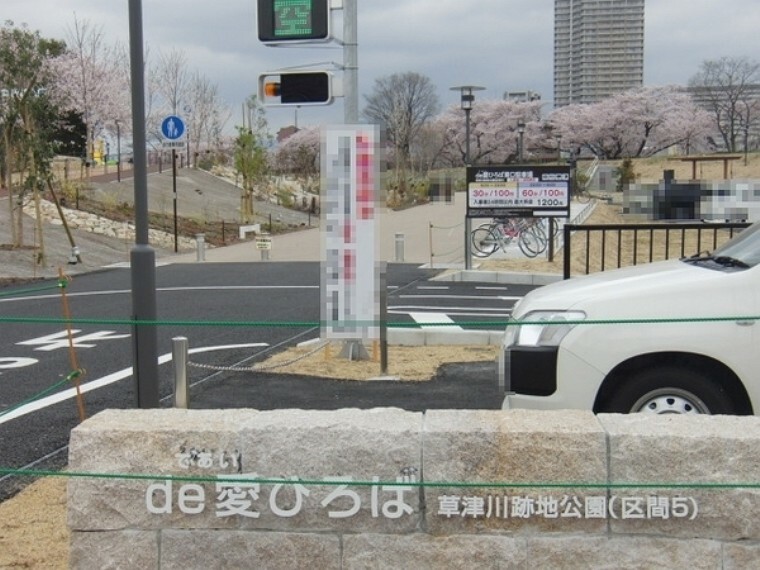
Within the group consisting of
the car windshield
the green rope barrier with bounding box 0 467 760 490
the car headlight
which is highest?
the car windshield

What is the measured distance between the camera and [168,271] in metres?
20.6

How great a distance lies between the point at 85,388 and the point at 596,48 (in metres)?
101

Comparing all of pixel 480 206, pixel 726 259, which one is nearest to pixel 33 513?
pixel 726 259

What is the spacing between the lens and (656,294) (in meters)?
4.53

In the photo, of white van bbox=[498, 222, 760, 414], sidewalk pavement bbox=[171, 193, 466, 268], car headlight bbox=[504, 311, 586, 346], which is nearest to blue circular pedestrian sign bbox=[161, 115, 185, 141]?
sidewalk pavement bbox=[171, 193, 466, 268]

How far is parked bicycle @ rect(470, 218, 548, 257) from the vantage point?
21312mm

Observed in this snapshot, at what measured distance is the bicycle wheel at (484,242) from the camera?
21927mm

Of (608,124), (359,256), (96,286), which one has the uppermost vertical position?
(608,124)

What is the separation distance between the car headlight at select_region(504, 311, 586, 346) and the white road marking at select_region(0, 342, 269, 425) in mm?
3499

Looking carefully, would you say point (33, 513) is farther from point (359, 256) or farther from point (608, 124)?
point (608, 124)

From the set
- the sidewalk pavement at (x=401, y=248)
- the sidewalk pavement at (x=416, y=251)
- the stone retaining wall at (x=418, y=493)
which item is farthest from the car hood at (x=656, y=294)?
the sidewalk pavement at (x=401, y=248)

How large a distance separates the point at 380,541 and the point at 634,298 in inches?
76.6

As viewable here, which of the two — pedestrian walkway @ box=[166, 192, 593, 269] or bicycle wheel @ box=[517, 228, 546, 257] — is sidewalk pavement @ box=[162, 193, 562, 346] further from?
bicycle wheel @ box=[517, 228, 546, 257]

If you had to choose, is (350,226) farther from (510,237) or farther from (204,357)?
(510,237)
